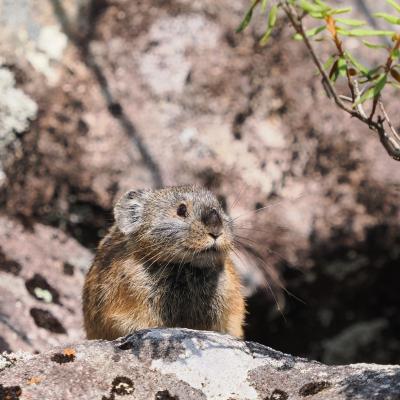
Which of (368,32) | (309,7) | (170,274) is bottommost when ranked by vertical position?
(170,274)

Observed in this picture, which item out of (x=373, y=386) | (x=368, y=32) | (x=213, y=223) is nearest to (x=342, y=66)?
(x=368, y=32)

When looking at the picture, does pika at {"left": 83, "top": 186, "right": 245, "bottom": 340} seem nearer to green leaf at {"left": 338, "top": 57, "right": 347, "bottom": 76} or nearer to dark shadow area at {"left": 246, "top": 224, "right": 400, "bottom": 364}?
dark shadow area at {"left": 246, "top": 224, "right": 400, "bottom": 364}

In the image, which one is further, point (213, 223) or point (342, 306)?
point (342, 306)

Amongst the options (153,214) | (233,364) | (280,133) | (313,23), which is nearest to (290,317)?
(280,133)

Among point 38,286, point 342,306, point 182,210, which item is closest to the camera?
point 182,210

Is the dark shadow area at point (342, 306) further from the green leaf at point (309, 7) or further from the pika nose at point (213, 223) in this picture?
the green leaf at point (309, 7)

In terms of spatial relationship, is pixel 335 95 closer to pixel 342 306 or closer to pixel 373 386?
pixel 373 386

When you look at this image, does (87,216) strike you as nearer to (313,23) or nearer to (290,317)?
(290,317)
